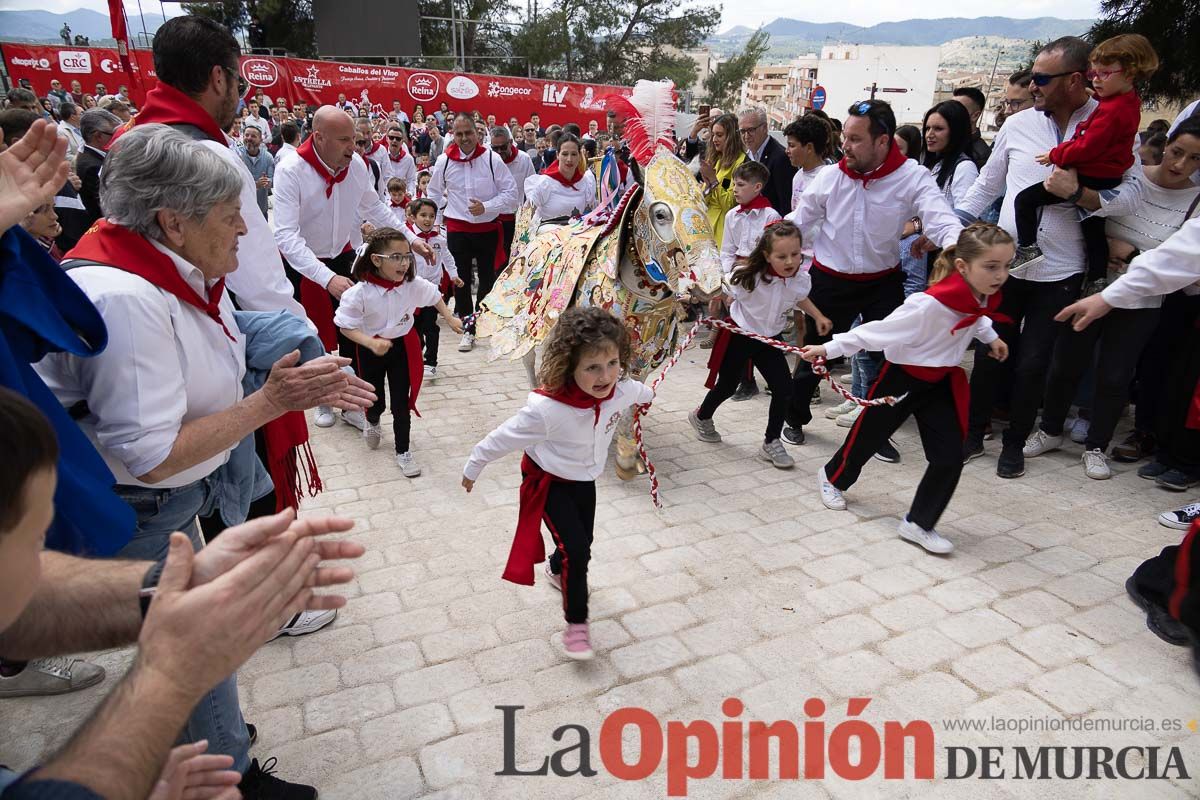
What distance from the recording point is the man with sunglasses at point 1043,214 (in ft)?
14.1

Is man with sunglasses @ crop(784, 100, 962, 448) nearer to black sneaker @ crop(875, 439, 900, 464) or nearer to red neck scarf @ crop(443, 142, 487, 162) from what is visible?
black sneaker @ crop(875, 439, 900, 464)

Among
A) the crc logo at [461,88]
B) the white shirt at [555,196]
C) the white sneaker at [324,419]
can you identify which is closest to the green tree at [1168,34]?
the white shirt at [555,196]

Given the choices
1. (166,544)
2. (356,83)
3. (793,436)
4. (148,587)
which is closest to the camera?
(148,587)

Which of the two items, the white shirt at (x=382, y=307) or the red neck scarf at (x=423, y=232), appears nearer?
the white shirt at (x=382, y=307)

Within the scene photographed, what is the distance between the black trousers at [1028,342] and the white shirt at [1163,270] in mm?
558

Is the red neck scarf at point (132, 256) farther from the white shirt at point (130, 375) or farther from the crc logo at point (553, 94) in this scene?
the crc logo at point (553, 94)

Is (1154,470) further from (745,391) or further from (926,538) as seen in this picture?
(745,391)

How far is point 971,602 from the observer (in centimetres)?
341

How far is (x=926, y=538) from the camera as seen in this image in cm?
385

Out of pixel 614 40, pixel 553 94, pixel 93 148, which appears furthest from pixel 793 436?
pixel 614 40

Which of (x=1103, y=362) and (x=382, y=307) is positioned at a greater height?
Answer: (x=382, y=307)

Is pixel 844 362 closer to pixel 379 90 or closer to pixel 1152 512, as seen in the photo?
pixel 1152 512

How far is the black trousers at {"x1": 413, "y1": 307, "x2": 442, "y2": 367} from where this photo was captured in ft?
19.4

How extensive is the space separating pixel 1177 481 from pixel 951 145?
2883 millimetres
